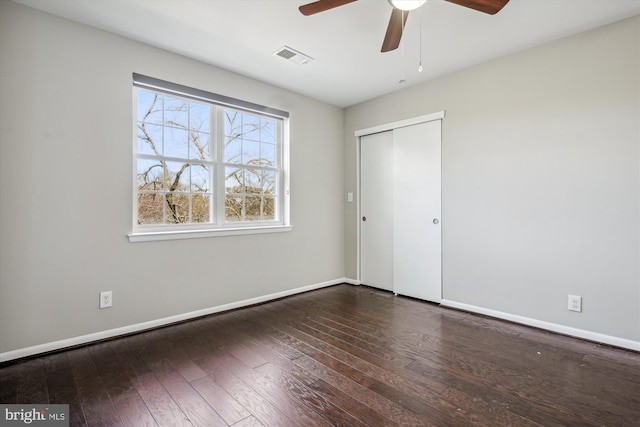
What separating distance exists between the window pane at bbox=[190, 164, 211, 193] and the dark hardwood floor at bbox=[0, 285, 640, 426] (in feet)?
4.31

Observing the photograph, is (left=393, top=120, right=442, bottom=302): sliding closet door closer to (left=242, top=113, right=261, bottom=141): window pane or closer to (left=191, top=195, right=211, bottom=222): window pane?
(left=242, top=113, right=261, bottom=141): window pane

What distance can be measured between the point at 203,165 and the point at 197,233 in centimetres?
70

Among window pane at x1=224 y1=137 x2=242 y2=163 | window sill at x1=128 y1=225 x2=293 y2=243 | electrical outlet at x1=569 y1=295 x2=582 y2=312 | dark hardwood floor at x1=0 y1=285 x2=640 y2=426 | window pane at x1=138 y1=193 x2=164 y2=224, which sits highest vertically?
window pane at x1=224 y1=137 x2=242 y2=163

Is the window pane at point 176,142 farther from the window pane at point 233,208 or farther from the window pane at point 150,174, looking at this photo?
the window pane at point 233,208

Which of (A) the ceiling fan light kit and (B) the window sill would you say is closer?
(A) the ceiling fan light kit

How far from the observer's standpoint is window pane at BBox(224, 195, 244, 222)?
10.9 ft

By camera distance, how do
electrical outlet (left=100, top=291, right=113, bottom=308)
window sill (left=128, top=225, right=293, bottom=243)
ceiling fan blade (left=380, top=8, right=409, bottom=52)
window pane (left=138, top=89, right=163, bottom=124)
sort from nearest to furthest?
ceiling fan blade (left=380, top=8, right=409, bottom=52) < electrical outlet (left=100, top=291, right=113, bottom=308) < window sill (left=128, top=225, right=293, bottom=243) < window pane (left=138, top=89, right=163, bottom=124)

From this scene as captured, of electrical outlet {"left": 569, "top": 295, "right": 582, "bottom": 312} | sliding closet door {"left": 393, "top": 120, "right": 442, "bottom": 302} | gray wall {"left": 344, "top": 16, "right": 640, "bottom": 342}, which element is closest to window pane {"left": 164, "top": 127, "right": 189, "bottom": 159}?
sliding closet door {"left": 393, "top": 120, "right": 442, "bottom": 302}

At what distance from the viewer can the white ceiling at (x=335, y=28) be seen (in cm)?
222

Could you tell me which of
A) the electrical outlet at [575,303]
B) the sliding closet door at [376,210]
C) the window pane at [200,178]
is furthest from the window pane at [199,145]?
the electrical outlet at [575,303]

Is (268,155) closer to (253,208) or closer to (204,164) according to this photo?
(253,208)

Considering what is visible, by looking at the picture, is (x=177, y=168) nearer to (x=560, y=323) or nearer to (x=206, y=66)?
(x=206, y=66)

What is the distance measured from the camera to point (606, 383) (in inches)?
74.7

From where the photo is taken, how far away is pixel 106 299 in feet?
8.21
